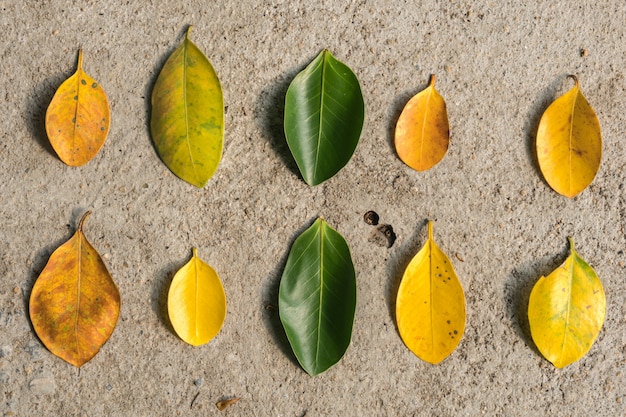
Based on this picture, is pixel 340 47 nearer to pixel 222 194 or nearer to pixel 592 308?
pixel 222 194

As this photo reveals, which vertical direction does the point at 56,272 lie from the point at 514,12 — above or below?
below

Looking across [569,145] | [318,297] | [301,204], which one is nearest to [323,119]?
[301,204]

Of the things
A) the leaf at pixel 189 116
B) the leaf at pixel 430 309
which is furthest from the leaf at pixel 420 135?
the leaf at pixel 189 116

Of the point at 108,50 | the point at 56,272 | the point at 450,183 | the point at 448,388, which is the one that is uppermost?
the point at 108,50

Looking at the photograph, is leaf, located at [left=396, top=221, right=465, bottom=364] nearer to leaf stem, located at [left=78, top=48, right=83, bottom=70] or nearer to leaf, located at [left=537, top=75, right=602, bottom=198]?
leaf, located at [left=537, top=75, right=602, bottom=198]

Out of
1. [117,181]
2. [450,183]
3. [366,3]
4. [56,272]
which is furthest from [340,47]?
[56,272]

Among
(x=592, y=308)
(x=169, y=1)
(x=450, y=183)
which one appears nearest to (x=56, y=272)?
(x=169, y=1)
